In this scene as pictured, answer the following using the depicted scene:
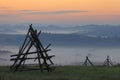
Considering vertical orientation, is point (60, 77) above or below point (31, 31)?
below

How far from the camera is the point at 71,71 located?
44.2 metres

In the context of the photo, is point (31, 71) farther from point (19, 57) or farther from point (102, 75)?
point (102, 75)

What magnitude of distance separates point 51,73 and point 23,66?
4234mm

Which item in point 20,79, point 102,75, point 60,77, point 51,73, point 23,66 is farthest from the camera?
point 23,66

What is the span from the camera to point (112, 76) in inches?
1574

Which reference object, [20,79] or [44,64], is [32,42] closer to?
[44,64]

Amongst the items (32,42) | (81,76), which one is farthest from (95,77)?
(32,42)

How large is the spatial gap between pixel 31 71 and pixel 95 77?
7768 mm

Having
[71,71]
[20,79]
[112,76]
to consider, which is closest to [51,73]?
[71,71]

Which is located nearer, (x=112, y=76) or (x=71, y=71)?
(x=112, y=76)

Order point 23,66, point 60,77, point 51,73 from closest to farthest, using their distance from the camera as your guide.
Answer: point 60,77
point 51,73
point 23,66

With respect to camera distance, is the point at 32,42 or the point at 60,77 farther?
the point at 32,42

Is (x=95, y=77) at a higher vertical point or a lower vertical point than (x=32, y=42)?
lower

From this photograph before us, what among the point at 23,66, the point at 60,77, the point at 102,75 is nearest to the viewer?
the point at 60,77
